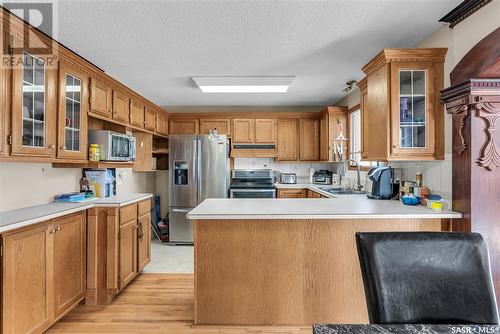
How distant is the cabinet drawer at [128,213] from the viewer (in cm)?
276

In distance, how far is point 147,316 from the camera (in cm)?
239

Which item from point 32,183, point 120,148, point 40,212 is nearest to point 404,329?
point 40,212

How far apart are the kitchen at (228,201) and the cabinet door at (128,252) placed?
0.07 ft

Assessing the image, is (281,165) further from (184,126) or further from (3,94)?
(3,94)

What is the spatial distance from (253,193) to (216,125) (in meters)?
1.40

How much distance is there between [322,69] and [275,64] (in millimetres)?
577

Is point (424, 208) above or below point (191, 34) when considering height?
below

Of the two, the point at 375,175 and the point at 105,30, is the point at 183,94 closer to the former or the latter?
the point at 105,30

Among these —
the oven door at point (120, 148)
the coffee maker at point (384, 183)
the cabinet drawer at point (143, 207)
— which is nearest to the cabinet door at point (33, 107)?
the oven door at point (120, 148)

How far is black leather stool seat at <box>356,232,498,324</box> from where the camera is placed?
1.06 meters

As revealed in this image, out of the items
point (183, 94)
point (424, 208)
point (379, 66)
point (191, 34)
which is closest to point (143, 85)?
point (183, 94)

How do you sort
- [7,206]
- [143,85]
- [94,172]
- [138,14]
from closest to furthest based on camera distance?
[138,14] < [7,206] < [94,172] < [143,85]

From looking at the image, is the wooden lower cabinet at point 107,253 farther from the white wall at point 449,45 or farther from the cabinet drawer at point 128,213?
the white wall at point 449,45

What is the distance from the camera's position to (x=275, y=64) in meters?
2.99
